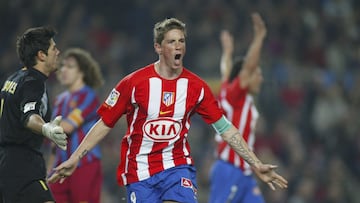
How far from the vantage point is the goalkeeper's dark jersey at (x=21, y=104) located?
7.02 meters

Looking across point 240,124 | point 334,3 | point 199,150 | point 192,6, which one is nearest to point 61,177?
point 240,124

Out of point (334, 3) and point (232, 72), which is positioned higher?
point (334, 3)

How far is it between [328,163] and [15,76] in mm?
8972

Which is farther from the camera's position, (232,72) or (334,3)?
(334,3)

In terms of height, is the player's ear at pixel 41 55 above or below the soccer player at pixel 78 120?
above

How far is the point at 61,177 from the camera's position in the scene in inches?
287

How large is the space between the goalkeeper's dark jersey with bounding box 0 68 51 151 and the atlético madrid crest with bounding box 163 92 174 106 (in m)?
0.99

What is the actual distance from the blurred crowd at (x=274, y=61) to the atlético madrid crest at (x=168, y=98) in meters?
6.95

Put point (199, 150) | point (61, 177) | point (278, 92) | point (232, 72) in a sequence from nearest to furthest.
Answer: point (61, 177)
point (232, 72)
point (199, 150)
point (278, 92)

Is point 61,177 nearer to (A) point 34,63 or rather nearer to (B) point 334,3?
(A) point 34,63

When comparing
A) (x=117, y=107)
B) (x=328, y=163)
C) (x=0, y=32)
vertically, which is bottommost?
(x=328, y=163)

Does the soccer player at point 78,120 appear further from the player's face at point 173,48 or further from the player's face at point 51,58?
the player's face at point 173,48

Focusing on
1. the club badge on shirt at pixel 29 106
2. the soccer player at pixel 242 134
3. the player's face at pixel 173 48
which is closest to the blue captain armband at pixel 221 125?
the player's face at pixel 173 48

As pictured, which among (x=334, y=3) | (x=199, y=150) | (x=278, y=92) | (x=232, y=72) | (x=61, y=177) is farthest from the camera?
(x=334, y=3)
